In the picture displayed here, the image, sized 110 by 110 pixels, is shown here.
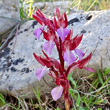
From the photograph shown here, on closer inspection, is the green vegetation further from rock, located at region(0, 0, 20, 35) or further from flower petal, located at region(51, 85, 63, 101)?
rock, located at region(0, 0, 20, 35)

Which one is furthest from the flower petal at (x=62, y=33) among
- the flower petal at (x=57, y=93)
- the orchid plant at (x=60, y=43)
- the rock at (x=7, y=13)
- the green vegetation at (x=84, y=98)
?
the rock at (x=7, y=13)

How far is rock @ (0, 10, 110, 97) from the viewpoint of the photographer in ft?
4.60

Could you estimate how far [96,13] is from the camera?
169 cm

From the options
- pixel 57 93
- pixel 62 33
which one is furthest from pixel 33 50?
pixel 62 33

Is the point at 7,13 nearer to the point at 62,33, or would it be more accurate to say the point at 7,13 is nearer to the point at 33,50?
the point at 33,50

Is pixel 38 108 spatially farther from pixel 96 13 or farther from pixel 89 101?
pixel 96 13

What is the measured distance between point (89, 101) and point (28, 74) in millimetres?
497

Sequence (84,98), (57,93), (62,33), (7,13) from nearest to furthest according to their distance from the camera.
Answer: (62,33) < (57,93) < (84,98) < (7,13)

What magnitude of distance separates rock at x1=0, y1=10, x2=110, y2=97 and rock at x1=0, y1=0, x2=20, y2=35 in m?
0.17

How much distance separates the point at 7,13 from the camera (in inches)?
75.0

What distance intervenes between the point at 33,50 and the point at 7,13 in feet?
1.85

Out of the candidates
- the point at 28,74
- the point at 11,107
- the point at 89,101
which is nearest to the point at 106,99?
the point at 89,101

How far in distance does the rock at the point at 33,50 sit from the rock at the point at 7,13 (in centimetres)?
17

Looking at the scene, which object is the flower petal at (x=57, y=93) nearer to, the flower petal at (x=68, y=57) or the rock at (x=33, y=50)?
the flower petal at (x=68, y=57)
